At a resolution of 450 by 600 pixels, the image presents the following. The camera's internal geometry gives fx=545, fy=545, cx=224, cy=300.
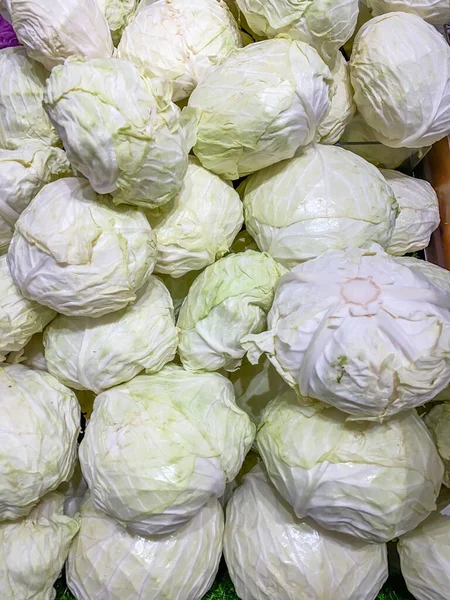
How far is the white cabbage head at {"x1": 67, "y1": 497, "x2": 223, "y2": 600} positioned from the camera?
1.74 meters

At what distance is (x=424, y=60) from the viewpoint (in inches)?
76.0

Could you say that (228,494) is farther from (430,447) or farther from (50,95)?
(50,95)

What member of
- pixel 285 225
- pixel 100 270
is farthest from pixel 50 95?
pixel 285 225

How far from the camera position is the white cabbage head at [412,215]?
223cm

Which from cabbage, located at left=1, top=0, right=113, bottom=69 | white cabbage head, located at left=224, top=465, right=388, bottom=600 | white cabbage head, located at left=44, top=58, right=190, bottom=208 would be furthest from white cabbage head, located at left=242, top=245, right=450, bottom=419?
cabbage, located at left=1, top=0, right=113, bottom=69

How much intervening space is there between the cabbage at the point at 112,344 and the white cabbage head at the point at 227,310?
0.26 feet

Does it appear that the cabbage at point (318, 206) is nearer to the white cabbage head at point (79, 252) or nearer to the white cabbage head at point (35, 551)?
the white cabbage head at point (79, 252)

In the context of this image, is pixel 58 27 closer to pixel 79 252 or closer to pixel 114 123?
pixel 114 123

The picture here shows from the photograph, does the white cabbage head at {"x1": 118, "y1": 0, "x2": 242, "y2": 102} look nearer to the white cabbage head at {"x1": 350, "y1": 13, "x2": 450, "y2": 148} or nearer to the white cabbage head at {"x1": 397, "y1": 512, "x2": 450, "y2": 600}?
the white cabbage head at {"x1": 350, "y1": 13, "x2": 450, "y2": 148}

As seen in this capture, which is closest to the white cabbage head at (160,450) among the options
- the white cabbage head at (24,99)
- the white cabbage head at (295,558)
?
the white cabbage head at (295,558)

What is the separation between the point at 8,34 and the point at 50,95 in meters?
1.33

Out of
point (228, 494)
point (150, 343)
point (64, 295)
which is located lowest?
point (228, 494)

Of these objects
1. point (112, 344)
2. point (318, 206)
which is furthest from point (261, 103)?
point (112, 344)

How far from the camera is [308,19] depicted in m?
1.87
